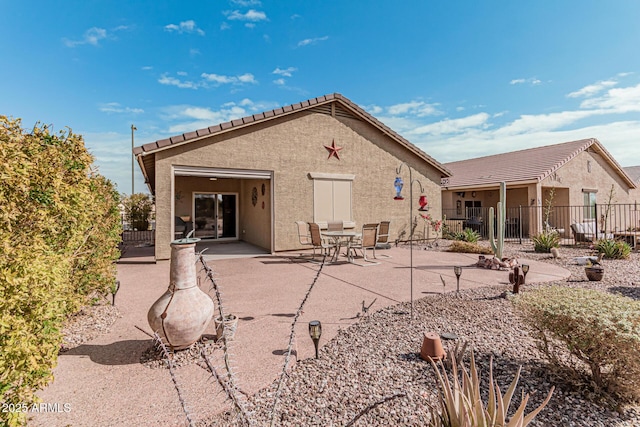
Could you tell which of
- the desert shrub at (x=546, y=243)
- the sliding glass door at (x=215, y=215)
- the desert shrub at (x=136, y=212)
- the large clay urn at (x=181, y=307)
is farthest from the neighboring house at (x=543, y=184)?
the desert shrub at (x=136, y=212)

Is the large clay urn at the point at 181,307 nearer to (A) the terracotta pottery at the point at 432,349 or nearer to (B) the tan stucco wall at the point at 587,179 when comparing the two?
(A) the terracotta pottery at the point at 432,349

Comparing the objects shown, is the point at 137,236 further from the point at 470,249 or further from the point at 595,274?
the point at 595,274

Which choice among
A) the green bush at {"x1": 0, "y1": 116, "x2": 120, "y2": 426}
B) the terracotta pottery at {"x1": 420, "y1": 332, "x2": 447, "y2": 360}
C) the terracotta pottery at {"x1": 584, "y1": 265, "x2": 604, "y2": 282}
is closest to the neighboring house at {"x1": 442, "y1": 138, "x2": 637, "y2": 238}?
the terracotta pottery at {"x1": 584, "y1": 265, "x2": 604, "y2": 282}

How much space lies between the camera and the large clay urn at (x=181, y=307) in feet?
9.63

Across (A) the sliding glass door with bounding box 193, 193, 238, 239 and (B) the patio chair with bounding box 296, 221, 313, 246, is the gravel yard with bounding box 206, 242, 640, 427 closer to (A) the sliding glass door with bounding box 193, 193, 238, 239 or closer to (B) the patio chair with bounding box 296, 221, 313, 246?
(B) the patio chair with bounding box 296, 221, 313, 246

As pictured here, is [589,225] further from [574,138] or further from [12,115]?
[12,115]

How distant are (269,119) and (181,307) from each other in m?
8.01

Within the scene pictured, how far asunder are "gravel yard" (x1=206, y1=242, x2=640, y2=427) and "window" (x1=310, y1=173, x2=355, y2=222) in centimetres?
659

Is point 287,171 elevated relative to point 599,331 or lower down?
elevated

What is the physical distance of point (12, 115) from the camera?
248cm

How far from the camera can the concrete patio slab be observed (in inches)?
91.7

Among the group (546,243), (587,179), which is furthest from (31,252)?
(587,179)

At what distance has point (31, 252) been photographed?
77.0 inches

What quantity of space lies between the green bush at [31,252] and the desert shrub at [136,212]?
15.0 meters
